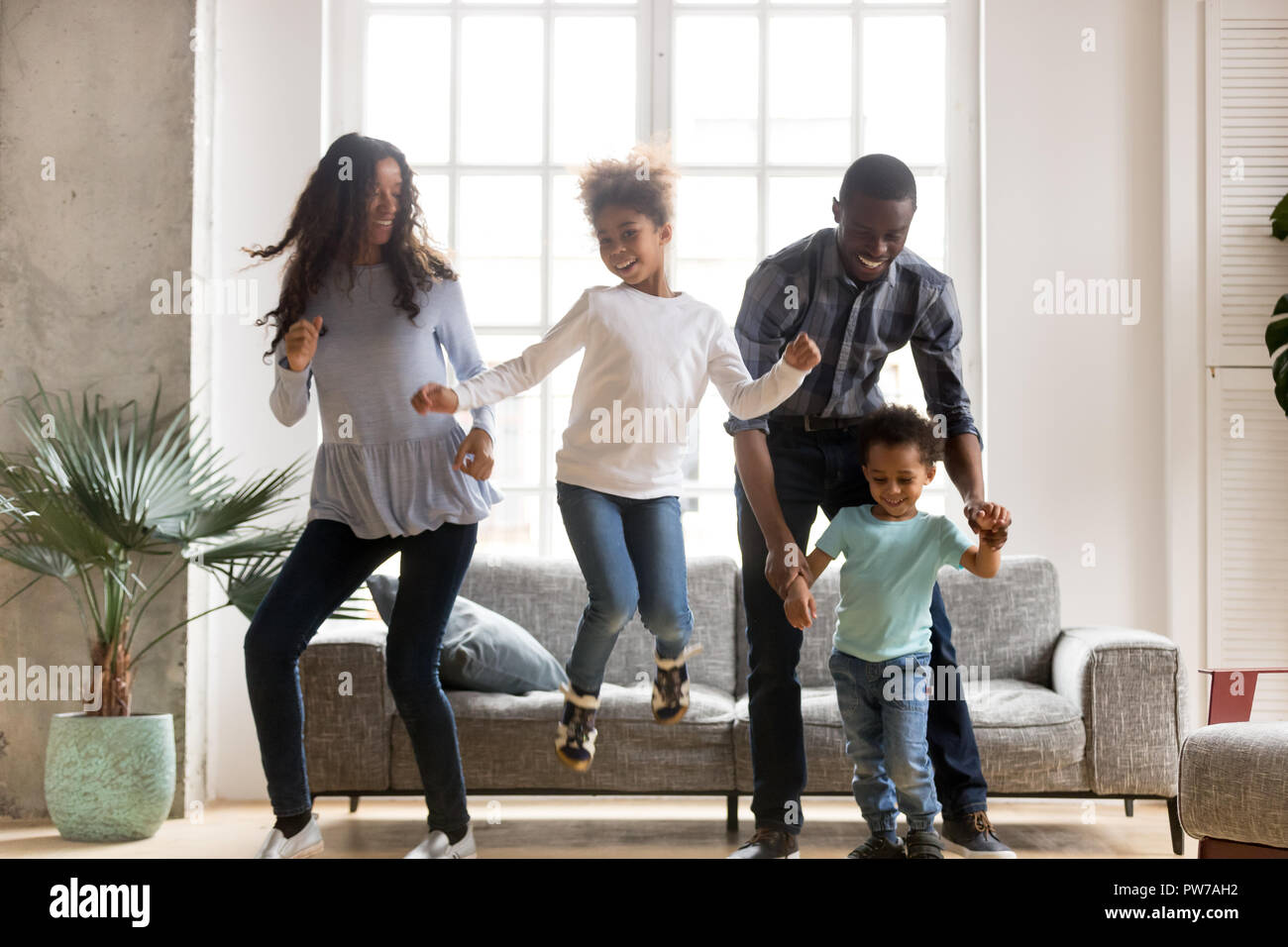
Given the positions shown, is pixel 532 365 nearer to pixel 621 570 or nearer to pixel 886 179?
pixel 621 570

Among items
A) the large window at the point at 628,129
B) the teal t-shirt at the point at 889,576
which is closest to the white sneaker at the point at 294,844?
the teal t-shirt at the point at 889,576

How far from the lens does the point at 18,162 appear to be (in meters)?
3.94

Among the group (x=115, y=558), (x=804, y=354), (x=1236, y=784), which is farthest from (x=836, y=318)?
(x=115, y=558)

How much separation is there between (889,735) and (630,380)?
0.90 metres

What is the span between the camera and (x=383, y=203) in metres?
2.49

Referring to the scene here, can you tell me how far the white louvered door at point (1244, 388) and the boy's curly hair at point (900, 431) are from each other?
7.13 feet

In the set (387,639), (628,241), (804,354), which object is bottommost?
(387,639)

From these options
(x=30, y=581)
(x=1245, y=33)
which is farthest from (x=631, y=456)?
(x=1245, y=33)

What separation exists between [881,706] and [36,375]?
301cm

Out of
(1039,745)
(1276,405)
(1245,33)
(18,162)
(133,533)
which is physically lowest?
(1039,745)

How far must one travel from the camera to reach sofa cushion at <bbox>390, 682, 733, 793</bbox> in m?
3.31

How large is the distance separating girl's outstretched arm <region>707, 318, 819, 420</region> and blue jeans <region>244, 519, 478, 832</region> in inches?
24.5

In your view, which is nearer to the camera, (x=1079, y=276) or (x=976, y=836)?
(x=976, y=836)
